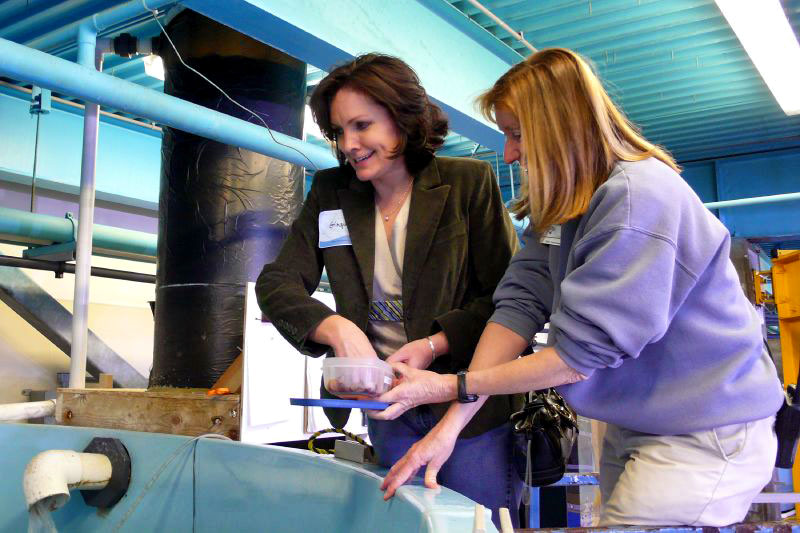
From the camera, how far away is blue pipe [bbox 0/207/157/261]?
4.69 metres

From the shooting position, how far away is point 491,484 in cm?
132

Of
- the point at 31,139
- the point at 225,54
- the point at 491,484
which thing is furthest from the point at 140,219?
the point at 491,484

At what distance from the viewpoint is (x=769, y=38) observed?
13.1 ft

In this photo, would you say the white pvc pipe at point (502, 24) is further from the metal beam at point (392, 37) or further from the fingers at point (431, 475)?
the fingers at point (431, 475)

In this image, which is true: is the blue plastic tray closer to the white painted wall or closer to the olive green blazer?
the olive green blazer

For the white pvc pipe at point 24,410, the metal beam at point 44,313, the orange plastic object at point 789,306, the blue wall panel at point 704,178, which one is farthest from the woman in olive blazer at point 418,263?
the blue wall panel at point 704,178

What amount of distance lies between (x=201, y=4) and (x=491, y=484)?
6.72 ft

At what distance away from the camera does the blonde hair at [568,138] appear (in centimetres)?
108

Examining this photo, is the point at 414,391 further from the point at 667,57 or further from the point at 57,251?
the point at 667,57

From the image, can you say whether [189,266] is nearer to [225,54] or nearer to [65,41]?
[225,54]

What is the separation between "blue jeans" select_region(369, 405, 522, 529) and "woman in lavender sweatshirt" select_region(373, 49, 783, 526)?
0.58 ft

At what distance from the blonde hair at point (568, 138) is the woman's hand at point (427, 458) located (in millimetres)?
378

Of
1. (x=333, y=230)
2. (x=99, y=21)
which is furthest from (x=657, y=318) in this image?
(x=99, y=21)

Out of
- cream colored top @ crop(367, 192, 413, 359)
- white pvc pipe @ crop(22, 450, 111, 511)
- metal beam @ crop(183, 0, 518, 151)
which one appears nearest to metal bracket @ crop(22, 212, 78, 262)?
metal beam @ crop(183, 0, 518, 151)
